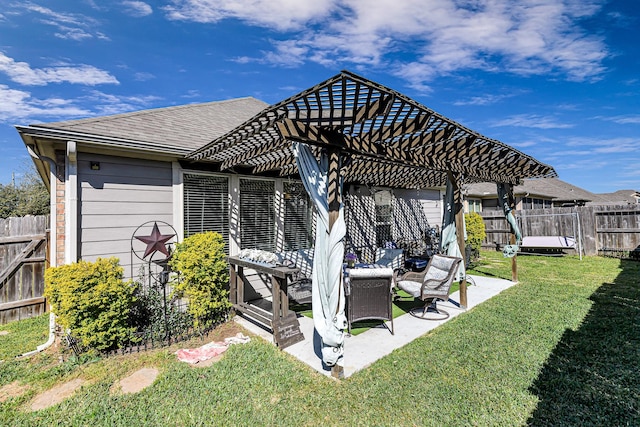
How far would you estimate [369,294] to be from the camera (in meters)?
4.18

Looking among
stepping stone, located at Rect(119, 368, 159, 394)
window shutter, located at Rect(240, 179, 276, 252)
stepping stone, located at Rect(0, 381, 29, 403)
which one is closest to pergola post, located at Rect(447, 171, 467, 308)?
window shutter, located at Rect(240, 179, 276, 252)

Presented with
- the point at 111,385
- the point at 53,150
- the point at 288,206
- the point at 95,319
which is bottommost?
the point at 111,385

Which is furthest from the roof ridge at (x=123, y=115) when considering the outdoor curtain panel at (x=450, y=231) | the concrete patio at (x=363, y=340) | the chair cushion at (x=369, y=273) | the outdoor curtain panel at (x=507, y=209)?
the outdoor curtain panel at (x=507, y=209)

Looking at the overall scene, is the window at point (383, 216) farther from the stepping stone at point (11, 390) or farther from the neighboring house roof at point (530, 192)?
the neighboring house roof at point (530, 192)

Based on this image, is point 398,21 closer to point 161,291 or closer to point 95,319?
point 161,291

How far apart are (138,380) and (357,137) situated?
3.99m

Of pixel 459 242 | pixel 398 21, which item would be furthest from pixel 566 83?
pixel 459 242

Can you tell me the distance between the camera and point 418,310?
533 cm

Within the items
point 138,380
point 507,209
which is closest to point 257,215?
point 138,380

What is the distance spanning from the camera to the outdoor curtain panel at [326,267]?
313cm

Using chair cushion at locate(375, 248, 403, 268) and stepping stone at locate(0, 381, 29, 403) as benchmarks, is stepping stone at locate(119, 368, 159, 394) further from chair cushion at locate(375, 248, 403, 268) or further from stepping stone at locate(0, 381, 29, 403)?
chair cushion at locate(375, 248, 403, 268)

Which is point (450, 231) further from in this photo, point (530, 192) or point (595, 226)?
point (530, 192)

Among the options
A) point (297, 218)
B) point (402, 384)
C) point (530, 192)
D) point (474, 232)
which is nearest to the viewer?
point (402, 384)

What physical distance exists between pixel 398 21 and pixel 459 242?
5221mm
